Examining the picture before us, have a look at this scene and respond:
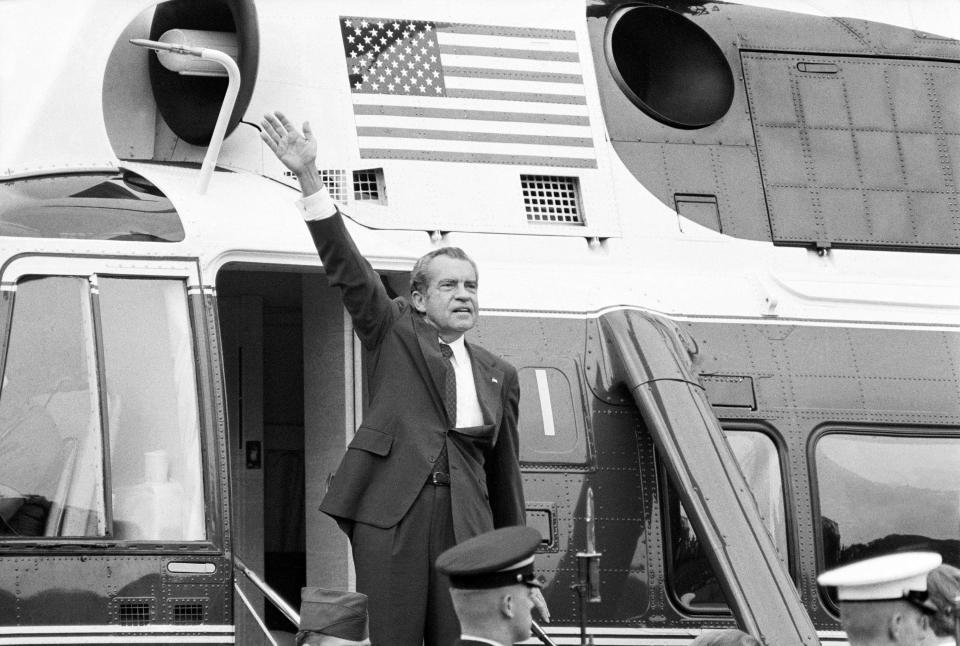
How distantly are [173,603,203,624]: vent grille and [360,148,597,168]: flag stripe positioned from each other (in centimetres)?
234

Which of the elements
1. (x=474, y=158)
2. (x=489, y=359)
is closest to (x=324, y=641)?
(x=489, y=359)

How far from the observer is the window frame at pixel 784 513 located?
6730 millimetres

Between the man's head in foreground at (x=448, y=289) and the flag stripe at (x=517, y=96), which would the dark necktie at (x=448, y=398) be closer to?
the man's head in foreground at (x=448, y=289)

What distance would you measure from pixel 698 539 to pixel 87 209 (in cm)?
298

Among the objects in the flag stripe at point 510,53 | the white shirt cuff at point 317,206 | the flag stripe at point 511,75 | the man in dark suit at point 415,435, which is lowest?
the man in dark suit at point 415,435

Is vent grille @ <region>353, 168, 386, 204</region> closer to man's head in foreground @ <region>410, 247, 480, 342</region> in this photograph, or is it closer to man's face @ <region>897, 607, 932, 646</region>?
man's head in foreground @ <region>410, 247, 480, 342</region>

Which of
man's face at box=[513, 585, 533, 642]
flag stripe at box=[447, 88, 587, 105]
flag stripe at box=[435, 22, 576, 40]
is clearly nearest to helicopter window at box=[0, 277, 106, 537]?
flag stripe at box=[447, 88, 587, 105]

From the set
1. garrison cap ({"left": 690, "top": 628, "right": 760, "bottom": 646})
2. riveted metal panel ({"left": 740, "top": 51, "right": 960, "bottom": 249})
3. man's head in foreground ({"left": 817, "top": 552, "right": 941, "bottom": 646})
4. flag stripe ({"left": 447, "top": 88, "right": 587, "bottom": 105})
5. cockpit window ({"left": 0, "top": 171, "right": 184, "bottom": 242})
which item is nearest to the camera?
man's head in foreground ({"left": 817, "top": 552, "right": 941, "bottom": 646})

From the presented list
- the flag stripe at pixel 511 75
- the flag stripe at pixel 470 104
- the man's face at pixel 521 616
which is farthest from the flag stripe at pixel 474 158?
the man's face at pixel 521 616

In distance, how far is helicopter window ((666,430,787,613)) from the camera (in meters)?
6.76

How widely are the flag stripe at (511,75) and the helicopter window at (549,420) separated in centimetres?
155

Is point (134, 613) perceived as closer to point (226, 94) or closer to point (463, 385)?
point (463, 385)

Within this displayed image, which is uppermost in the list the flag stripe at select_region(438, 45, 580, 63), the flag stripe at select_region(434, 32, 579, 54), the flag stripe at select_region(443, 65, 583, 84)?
the flag stripe at select_region(434, 32, 579, 54)

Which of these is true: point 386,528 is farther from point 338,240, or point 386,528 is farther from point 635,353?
point 635,353
